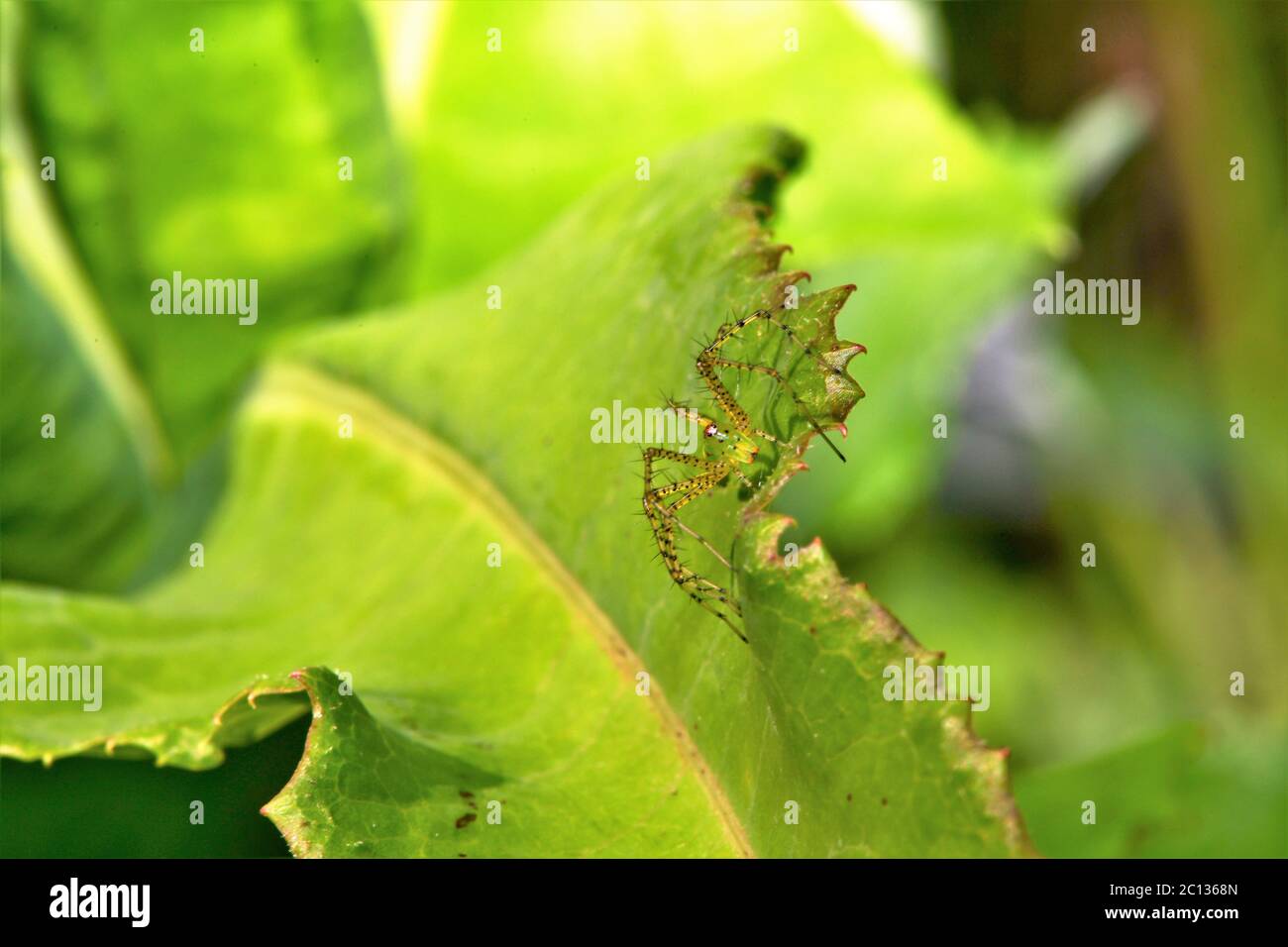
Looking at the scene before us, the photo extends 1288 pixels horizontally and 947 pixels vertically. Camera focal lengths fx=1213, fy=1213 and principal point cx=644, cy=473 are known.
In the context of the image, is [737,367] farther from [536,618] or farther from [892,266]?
[892,266]

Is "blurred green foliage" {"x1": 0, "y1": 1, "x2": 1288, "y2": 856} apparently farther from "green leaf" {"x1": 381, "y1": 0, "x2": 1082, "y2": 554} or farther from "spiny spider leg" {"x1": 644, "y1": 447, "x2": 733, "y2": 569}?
"spiny spider leg" {"x1": 644, "y1": 447, "x2": 733, "y2": 569}

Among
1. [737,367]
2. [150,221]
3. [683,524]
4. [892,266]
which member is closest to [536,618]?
[683,524]

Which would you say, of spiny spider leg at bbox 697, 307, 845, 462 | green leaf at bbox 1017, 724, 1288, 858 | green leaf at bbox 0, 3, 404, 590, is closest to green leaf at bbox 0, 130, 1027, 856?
spiny spider leg at bbox 697, 307, 845, 462

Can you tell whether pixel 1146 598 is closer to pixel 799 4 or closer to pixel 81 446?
pixel 799 4

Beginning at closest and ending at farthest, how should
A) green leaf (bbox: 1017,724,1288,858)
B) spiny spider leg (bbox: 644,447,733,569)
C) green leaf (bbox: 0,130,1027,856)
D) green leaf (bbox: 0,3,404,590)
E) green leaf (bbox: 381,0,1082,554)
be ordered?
1. green leaf (bbox: 0,130,1027,856)
2. spiny spider leg (bbox: 644,447,733,569)
3. green leaf (bbox: 0,3,404,590)
4. green leaf (bbox: 1017,724,1288,858)
5. green leaf (bbox: 381,0,1082,554)

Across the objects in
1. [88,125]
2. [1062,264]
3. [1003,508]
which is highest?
[1062,264]
